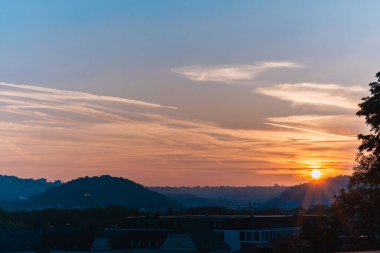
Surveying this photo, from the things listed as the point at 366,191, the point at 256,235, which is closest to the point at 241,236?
the point at 256,235

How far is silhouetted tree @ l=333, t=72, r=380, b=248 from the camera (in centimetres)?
5578

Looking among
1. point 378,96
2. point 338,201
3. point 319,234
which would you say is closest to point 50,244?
point 319,234

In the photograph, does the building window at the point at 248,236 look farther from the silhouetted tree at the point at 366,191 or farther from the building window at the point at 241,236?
the silhouetted tree at the point at 366,191

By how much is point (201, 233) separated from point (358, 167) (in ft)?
277

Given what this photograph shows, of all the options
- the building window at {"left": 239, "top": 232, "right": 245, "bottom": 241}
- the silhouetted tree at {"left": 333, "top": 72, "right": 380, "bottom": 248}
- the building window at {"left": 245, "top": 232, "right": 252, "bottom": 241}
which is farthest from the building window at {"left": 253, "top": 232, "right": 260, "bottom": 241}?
the silhouetted tree at {"left": 333, "top": 72, "right": 380, "bottom": 248}

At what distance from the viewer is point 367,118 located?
56.2 metres

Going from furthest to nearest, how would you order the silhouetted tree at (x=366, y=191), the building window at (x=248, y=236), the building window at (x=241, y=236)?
the building window at (x=241, y=236) → the building window at (x=248, y=236) → the silhouetted tree at (x=366, y=191)

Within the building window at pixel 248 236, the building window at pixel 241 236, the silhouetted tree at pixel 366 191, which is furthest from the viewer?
the building window at pixel 241 236

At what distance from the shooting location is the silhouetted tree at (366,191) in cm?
5578

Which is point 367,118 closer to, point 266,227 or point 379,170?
point 379,170

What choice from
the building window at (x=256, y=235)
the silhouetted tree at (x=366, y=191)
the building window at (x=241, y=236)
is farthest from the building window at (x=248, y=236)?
the silhouetted tree at (x=366, y=191)

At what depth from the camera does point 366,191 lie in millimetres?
61438

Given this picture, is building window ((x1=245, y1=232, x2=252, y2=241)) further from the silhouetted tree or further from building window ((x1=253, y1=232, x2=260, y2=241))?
the silhouetted tree

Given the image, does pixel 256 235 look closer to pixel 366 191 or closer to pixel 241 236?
pixel 241 236
